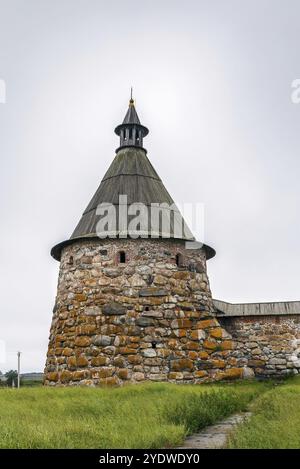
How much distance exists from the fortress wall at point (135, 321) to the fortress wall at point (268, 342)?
1.61 feet

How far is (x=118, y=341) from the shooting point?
11.8 metres

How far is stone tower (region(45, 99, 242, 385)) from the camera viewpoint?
38.7ft

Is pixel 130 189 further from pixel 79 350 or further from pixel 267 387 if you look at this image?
pixel 267 387

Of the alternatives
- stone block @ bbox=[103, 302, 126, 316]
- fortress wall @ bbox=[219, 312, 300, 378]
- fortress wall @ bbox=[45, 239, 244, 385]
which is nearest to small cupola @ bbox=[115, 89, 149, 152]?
fortress wall @ bbox=[45, 239, 244, 385]

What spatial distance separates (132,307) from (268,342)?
3.88 metres

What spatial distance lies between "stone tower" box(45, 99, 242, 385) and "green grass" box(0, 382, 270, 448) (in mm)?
1878

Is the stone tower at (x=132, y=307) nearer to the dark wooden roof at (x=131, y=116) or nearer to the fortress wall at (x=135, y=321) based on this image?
the fortress wall at (x=135, y=321)

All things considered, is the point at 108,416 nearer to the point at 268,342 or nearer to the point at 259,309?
the point at 268,342

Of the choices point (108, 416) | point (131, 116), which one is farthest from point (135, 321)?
point (131, 116)

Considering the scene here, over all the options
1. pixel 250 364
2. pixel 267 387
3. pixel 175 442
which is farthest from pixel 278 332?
pixel 175 442

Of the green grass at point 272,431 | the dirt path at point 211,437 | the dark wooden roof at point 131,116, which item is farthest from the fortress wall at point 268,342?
the dark wooden roof at point 131,116

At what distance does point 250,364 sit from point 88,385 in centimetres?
433

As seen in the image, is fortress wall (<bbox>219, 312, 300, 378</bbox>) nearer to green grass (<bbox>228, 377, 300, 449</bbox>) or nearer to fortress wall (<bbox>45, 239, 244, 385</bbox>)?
fortress wall (<bbox>45, 239, 244, 385</bbox>)

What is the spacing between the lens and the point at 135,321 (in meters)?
12.0
